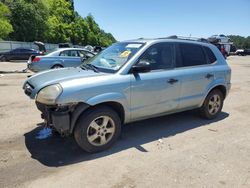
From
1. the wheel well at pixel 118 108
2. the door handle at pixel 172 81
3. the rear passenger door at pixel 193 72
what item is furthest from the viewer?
the rear passenger door at pixel 193 72

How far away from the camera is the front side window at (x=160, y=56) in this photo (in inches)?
189

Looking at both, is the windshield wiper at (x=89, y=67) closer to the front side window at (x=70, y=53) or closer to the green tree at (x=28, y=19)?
the front side window at (x=70, y=53)

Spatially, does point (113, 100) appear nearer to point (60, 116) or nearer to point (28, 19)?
point (60, 116)

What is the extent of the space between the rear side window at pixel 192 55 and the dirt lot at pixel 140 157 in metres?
→ 1.31

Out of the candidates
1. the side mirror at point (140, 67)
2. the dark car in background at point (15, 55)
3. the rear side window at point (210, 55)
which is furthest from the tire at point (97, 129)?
the dark car in background at point (15, 55)

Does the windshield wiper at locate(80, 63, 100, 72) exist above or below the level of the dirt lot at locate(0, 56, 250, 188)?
above

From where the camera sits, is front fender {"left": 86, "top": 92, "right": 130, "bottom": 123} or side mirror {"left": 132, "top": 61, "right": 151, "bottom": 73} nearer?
front fender {"left": 86, "top": 92, "right": 130, "bottom": 123}

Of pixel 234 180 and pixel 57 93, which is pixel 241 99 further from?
pixel 57 93

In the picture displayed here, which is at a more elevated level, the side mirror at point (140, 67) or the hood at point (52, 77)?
the side mirror at point (140, 67)

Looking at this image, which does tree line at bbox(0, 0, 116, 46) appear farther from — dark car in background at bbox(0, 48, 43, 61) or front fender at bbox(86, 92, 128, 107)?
front fender at bbox(86, 92, 128, 107)

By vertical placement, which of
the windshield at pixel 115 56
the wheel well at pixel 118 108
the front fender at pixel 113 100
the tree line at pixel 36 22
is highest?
the tree line at pixel 36 22

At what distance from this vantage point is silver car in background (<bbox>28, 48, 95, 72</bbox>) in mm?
12422

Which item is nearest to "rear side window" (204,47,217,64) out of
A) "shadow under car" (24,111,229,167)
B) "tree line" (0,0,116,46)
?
"shadow under car" (24,111,229,167)

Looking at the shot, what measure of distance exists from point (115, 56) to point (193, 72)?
1645 millimetres
